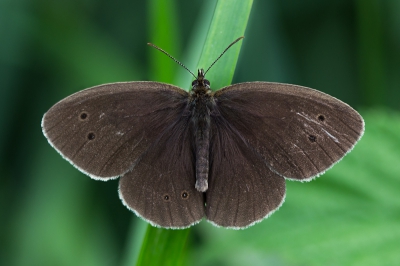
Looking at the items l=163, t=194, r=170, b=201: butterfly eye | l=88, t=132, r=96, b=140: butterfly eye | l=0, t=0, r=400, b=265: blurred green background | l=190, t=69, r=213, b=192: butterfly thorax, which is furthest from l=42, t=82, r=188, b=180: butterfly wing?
l=0, t=0, r=400, b=265: blurred green background

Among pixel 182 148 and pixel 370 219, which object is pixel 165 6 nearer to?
pixel 182 148

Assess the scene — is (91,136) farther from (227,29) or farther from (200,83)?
(227,29)

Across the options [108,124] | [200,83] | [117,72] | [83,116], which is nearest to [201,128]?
[200,83]

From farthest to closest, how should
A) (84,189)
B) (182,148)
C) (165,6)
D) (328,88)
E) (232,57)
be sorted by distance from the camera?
(328,88)
(84,189)
(165,6)
(182,148)
(232,57)

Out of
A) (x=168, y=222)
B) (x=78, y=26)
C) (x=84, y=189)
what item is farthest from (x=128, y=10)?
(x=168, y=222)

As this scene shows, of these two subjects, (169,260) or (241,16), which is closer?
(169,260)
